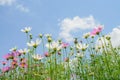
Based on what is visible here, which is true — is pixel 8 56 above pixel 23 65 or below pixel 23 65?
above

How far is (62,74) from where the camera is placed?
5.33 m

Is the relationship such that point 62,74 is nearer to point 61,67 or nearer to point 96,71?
point 61,67

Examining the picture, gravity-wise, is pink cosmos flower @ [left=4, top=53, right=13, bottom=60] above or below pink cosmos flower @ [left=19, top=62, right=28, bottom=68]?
above

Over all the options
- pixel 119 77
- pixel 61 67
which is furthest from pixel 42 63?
pixel 119 77

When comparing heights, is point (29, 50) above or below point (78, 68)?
above

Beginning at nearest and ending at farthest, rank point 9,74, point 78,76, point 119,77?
1. point 119,77
2. point 78,76
3. point 9,74

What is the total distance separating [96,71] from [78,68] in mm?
269

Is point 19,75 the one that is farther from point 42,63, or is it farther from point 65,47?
point 65,47

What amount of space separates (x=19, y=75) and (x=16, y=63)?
19 centimetres

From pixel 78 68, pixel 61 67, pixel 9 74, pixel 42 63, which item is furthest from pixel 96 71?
pixel 9 74

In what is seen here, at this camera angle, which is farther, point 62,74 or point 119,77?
point 62,74

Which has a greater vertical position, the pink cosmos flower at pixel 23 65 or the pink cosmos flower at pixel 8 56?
the pink cosmos flower at pixel 8 56

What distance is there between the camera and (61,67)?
5320 millimetres

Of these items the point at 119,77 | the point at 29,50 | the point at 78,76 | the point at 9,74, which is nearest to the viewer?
the point at 119,77
